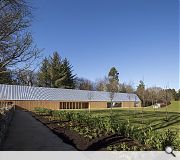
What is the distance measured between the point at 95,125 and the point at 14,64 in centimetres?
400

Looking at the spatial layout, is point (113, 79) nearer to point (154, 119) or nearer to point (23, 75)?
point (23, 75)

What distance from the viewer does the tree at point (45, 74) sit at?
782cm

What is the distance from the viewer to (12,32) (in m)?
7.47

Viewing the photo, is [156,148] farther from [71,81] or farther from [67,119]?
[67,119]

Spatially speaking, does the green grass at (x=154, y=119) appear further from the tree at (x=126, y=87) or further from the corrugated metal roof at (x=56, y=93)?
the corrugated metal roof at (x=56, y=93)

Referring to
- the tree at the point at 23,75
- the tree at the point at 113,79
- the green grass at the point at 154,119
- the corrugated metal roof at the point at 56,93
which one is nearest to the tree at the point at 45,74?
the tree at the point at 23,75

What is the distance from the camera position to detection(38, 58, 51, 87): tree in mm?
7820

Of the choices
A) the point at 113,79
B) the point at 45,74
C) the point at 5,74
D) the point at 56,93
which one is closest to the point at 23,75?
the point at 5,74

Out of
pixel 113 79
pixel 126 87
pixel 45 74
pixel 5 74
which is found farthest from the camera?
pixel 126 87

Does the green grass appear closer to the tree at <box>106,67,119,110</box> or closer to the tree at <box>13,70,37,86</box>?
the tree at <box>106,67,119,110</box>

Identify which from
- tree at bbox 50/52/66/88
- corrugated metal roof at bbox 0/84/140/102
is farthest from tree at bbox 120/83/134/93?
tree at bbox 50/52/66/88

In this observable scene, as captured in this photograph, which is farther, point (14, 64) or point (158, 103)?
point (158, 103)

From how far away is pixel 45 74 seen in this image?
8297 millimetres
